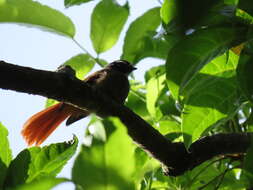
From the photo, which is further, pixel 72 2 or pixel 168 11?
pixel 72 2

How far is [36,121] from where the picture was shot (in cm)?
338

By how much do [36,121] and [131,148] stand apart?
2818 mm

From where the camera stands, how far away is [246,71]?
1277 mm

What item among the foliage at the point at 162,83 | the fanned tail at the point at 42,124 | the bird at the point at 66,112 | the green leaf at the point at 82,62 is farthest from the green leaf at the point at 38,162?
the fanned tail at the point at 42,124

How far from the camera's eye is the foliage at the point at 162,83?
0.67m

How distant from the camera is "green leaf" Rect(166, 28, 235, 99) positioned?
4.47ft

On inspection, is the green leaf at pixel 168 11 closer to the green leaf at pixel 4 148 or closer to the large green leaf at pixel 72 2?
the large green leaf at pixel 72 2

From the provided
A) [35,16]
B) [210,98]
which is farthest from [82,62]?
[210,98]

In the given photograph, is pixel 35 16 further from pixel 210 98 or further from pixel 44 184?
pixel 44 184

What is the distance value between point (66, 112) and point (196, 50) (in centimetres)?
245

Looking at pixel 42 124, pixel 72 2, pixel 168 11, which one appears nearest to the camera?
pixel 168 11

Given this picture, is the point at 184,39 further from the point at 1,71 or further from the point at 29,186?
the point at 29,186

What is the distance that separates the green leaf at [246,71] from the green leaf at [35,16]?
0.93m

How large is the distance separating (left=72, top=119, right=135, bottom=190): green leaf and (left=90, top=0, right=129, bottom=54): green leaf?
153cm
